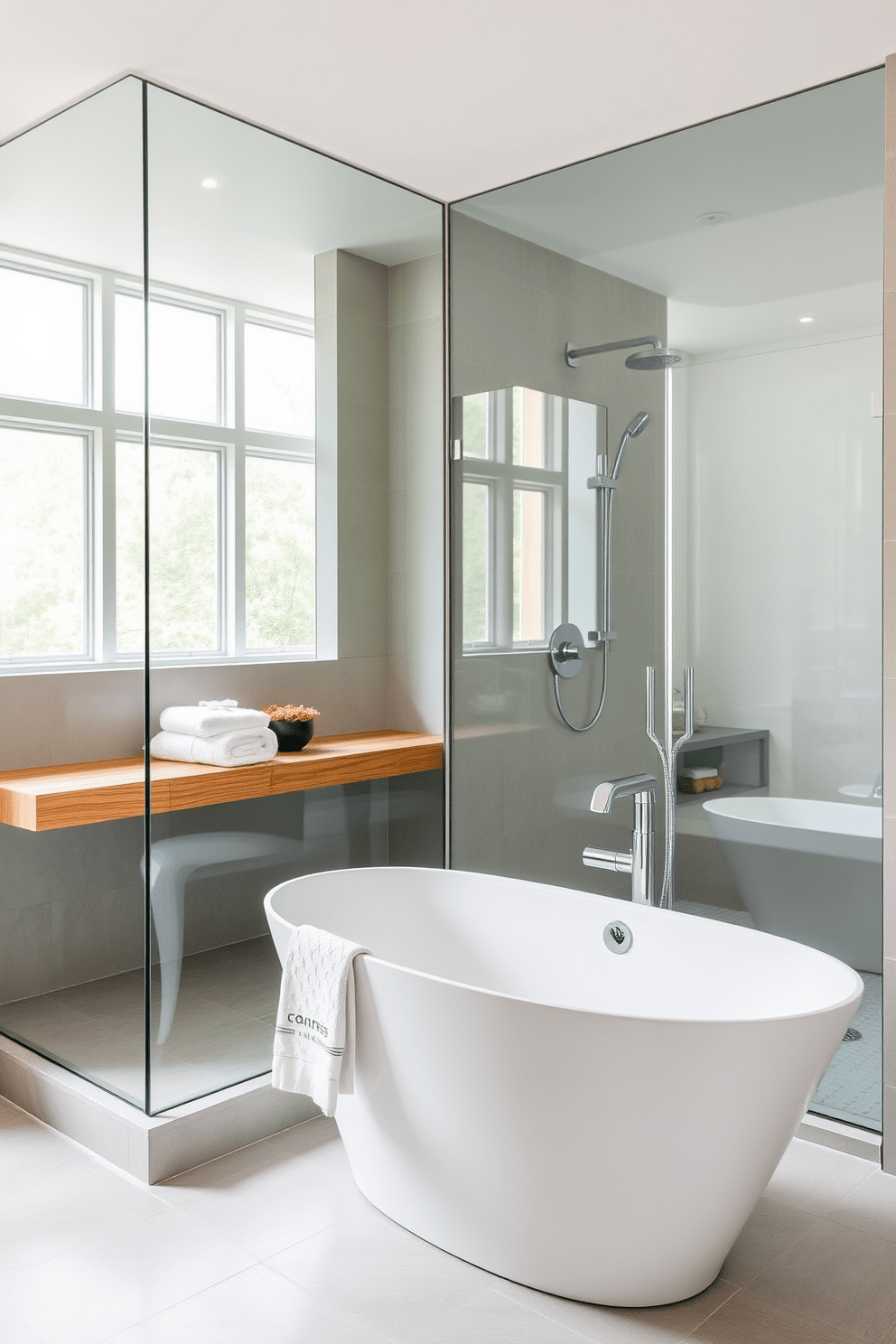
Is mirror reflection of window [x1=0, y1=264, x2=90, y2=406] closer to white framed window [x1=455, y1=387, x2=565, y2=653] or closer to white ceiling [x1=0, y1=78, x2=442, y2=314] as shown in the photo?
white ceiling [x1=0, y1=78, x2=442, y2=314]

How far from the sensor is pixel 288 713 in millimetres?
3420

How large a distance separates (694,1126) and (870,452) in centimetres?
176

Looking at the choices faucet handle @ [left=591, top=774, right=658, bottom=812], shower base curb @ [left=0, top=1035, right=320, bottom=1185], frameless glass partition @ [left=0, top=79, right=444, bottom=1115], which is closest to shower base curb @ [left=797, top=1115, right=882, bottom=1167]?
faucet handle @ [left=591, top=774, right=658, bottom=812]

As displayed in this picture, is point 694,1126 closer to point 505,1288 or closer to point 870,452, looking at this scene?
point 505,1288

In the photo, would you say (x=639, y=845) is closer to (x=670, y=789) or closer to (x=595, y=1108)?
(x=670, y=789)

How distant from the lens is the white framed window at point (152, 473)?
3014 mm

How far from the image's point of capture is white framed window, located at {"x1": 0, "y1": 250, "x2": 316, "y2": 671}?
119 inches

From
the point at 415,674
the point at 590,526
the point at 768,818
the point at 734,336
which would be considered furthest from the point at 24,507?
the point at 768,818

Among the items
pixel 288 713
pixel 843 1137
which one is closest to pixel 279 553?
pixel 288 713

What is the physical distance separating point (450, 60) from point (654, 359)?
0.99m

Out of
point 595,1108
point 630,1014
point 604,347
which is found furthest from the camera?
point 604,347

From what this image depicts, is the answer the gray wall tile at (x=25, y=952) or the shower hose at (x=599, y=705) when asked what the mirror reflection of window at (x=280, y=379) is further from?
the gray wall tile at (x=25, y=952)

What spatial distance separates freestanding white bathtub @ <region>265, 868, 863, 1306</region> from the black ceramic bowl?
80 centimetres

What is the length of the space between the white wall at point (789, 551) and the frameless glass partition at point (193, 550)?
1.02 m
